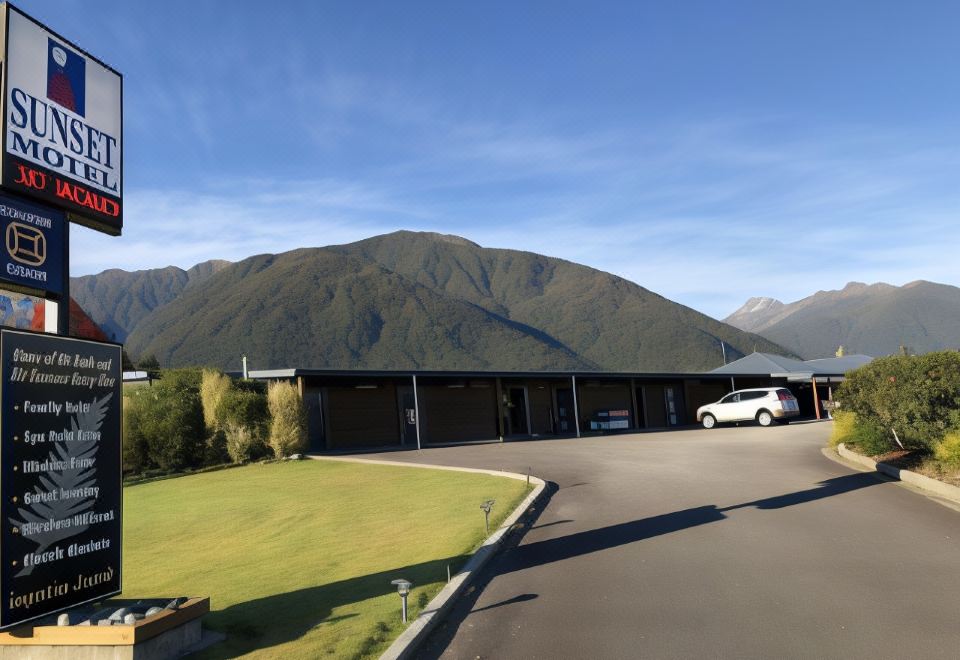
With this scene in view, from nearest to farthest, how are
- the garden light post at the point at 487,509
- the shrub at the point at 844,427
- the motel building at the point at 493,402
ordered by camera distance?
the garden light post at the point at 487,509
the shrub at the point at 844,427
the motel building at the point at 493,402

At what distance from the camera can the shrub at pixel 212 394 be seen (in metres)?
21.3

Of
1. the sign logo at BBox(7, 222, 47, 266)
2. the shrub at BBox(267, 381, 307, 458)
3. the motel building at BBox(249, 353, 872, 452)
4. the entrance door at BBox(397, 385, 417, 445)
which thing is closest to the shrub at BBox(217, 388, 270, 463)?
the shrub at BBox(267, 381, 307, 458)

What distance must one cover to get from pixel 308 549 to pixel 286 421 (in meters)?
12.3

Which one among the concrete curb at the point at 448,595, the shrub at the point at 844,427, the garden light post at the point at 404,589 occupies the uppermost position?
the shrub at the point at 844,427

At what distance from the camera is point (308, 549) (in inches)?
358

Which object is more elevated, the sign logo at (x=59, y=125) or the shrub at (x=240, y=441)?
the sign logo at (x=59, y=125)

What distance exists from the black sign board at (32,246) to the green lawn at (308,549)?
128 inches

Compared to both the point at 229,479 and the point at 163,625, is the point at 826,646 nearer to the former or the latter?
the point at 163,625

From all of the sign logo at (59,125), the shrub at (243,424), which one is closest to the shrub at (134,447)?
the shrub at (243,424)

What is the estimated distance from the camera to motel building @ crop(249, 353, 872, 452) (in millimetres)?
24484

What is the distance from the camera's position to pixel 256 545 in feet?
31.9

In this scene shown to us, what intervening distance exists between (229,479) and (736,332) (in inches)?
7220

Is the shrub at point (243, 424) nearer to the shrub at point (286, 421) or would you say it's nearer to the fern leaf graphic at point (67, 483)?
the shrub at point (286, 421)

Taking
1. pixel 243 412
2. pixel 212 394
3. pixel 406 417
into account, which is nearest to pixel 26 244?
pixel 243 412
